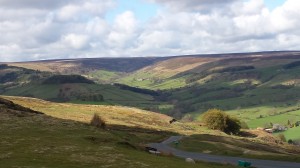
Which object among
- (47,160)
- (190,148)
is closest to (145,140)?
(190,148)

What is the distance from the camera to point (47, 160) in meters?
54.3

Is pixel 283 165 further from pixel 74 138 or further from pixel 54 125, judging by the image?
pixel 54 125

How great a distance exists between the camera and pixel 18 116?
109 meters

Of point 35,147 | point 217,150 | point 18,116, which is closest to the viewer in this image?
point 35,147

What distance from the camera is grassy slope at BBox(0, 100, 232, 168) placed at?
54812 mm

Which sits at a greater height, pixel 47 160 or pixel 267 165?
pixel 47 160

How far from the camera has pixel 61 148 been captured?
65875 mm

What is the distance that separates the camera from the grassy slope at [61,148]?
5481cm

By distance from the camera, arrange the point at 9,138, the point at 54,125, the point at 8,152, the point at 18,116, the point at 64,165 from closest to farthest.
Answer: the point at 64,165 < the point at 8,152 < the point at 9,138 < the point at 54,125 < the point at 18,116

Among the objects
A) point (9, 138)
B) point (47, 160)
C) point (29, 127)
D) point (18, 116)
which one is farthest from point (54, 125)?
point (47, 160)

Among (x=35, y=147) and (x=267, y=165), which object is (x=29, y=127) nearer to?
(x=35, y=147)

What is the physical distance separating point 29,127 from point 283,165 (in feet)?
180

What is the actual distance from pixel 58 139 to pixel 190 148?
2259 inches

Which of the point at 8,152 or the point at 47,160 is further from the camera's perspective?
the point at 8,152
